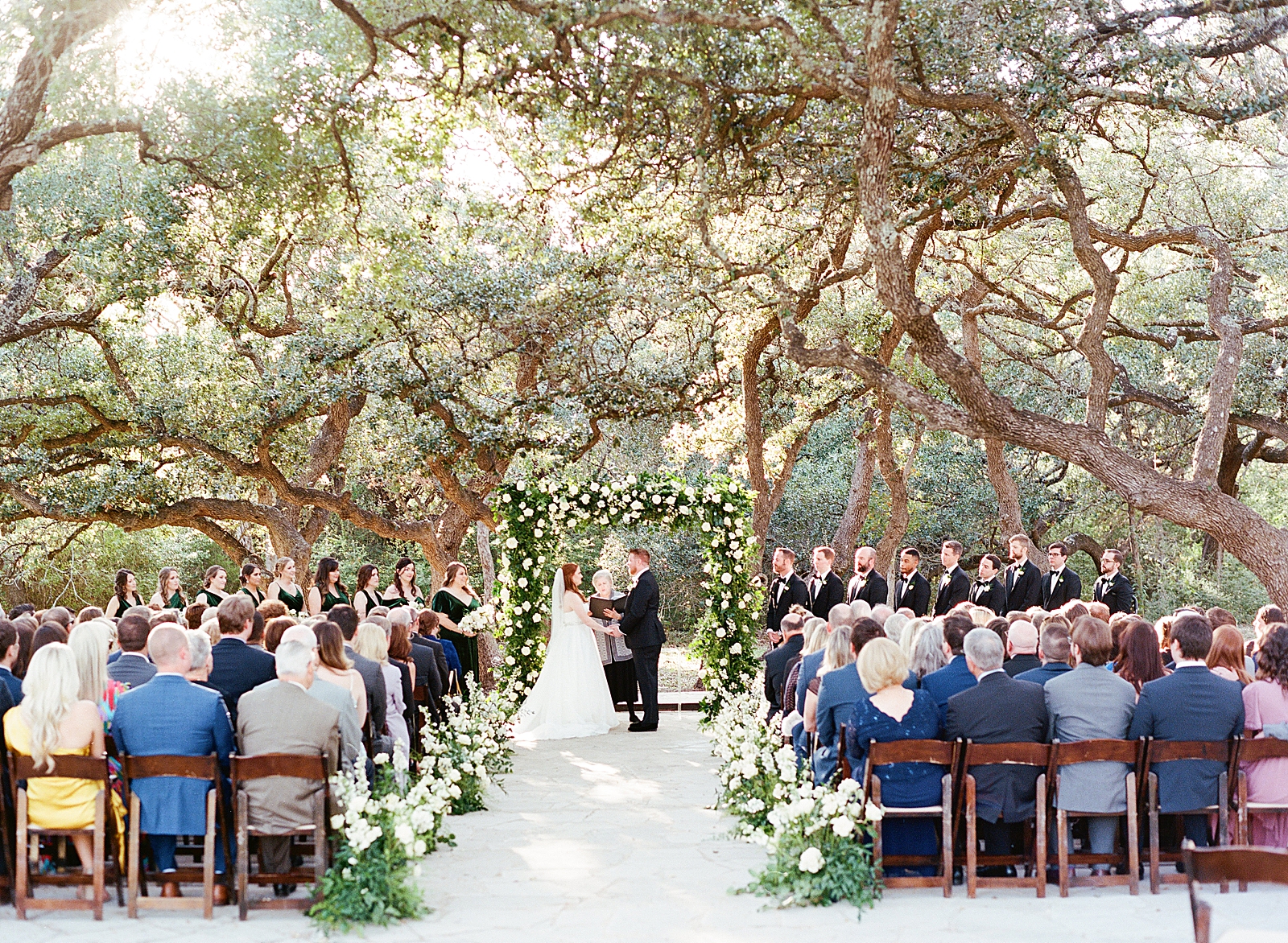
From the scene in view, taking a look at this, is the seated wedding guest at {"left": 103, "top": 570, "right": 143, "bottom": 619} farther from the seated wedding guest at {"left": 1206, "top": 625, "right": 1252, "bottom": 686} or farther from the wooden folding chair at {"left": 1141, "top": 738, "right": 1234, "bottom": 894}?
the seated wedding guest at {"left": 1206, "top": 625, "right": 1252, "bottom": 686}

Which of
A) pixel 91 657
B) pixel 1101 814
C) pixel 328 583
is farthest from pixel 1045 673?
pixel 328 583

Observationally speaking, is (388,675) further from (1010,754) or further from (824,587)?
(824,587)

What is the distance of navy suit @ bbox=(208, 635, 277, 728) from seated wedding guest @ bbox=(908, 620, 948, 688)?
3.57 meters

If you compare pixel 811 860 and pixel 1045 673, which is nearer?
pixel 811 860

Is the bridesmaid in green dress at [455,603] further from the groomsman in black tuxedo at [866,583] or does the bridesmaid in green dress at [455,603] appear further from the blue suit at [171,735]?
the blue suit at [171,735]

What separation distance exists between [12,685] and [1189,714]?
19.8ft

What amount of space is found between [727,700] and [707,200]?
4560mm

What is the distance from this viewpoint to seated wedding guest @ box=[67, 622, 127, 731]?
18.6ft

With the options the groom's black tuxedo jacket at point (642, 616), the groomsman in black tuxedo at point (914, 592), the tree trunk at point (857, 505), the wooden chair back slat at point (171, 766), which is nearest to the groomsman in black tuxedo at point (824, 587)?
the groomsman in black tuxedo at point (914, 592)

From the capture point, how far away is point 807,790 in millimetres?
6047

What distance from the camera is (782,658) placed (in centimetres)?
892

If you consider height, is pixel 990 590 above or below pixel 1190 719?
above

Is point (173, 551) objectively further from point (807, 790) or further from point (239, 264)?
point (807, 790)

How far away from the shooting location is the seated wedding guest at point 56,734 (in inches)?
218
